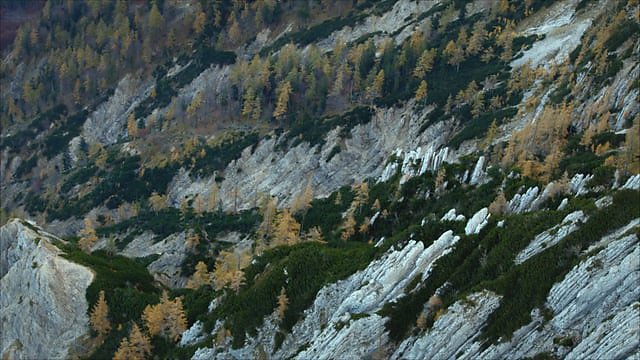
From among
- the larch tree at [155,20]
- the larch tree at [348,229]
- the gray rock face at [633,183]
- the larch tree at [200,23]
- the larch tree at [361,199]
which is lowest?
the larch tree at [361,199]

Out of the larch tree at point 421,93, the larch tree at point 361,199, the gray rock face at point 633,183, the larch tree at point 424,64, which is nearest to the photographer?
the gray rock face at point 633,183

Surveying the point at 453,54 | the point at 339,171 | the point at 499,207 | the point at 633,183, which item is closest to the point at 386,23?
the point at 453,54

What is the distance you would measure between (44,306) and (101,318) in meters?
8.67

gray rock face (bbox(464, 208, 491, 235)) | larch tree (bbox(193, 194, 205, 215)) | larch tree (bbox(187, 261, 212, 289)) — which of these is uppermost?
gray rock face (bbox(464, 208, 491, 235))

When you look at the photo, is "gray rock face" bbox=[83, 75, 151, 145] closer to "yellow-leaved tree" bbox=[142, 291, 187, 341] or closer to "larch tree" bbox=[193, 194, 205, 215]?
"larch tree" bbox=[193, 194, 205, 215]

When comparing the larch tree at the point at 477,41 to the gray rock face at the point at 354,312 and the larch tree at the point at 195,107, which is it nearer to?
the larch tree at the point at 195,107

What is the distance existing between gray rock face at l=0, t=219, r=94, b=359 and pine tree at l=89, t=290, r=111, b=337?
257cm

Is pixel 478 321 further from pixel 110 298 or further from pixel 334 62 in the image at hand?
pixel 334 62

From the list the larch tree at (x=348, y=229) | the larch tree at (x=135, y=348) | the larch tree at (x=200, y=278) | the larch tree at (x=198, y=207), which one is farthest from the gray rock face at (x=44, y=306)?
the larch tree at (x=198, y=207)

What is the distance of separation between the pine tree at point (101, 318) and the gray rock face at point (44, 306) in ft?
8.42

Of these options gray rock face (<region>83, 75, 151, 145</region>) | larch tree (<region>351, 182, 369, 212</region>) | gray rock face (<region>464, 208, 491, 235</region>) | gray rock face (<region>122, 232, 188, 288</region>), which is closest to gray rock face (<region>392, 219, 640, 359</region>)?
gray rock face (<region>464, 208, 491, 235</region>)

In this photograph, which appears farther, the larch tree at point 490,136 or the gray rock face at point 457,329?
the larch tree at point 490,136

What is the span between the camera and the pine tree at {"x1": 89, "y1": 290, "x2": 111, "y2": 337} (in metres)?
64.8

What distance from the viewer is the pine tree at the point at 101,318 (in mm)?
64750
